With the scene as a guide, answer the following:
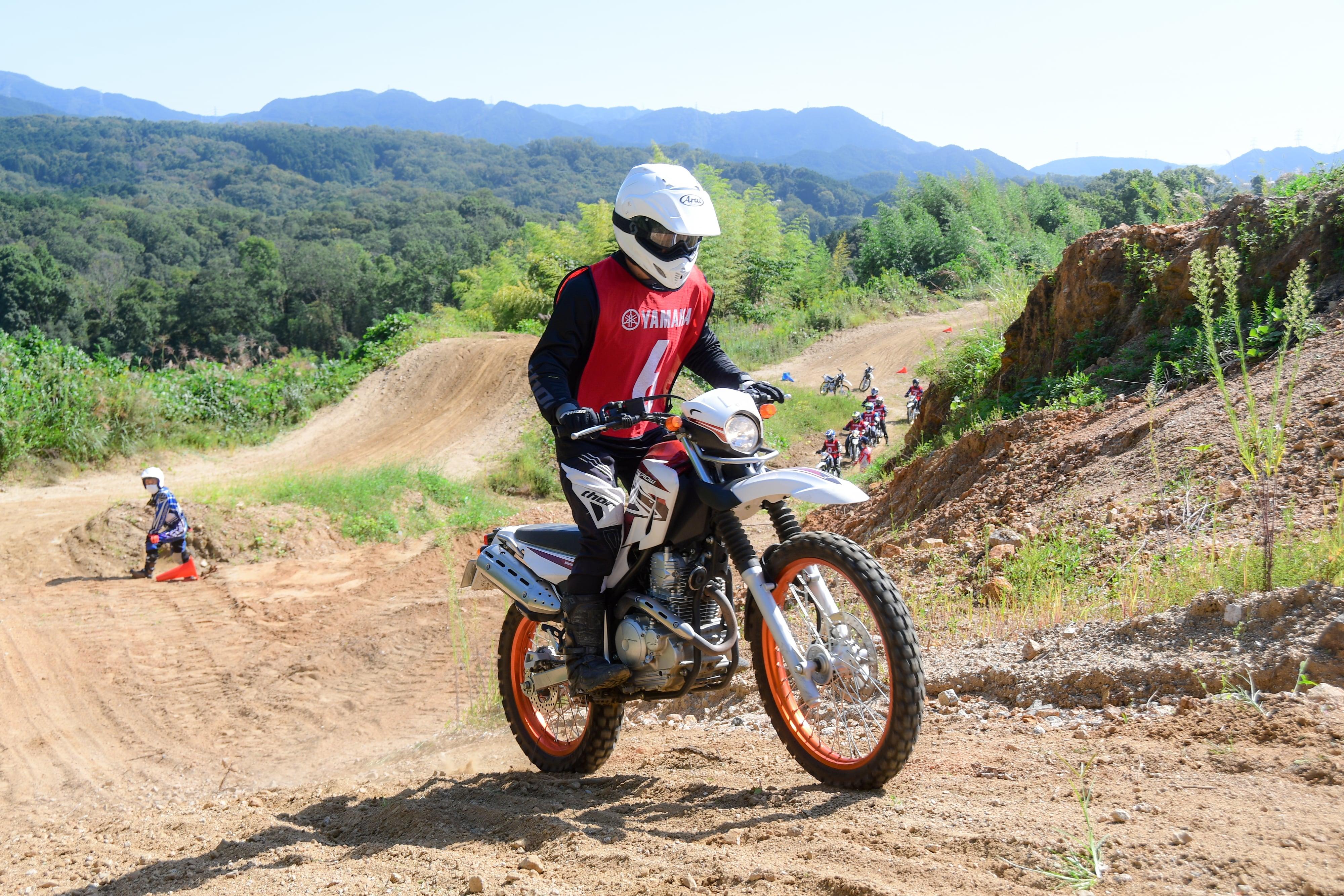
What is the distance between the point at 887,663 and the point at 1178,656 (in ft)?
4.99

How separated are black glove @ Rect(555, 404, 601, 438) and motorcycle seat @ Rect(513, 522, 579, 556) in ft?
2.18

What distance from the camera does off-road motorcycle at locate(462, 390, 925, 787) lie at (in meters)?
3.24

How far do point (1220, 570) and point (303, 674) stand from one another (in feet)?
22.7

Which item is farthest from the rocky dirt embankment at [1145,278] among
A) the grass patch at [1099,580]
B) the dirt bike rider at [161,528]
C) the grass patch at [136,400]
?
the grass patch at [136,400]

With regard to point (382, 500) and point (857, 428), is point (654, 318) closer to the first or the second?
point (382, 500)

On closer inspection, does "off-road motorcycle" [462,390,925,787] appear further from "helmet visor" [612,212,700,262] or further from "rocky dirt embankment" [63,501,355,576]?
"rocky dirt embankment" [63,501,355,576]

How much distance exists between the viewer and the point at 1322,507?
16.6 feet

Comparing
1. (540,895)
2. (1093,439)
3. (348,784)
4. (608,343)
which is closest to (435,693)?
(348,784)

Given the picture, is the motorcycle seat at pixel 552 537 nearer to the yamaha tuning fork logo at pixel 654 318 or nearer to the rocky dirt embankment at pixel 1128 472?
the yamaha tuning fork logo at pixel 654 318

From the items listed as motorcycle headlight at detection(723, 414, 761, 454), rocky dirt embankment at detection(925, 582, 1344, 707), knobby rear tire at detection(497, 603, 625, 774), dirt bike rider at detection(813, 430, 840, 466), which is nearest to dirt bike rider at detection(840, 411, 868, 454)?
dirt bike rider at detection(813, 430, 840, 466)

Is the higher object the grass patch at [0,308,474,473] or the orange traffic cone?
the grass patch at [0,308,474,473]

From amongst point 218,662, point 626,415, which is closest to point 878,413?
point 218,662

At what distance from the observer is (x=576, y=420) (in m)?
3.70

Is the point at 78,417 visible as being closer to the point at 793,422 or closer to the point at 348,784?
the point at 793,422
